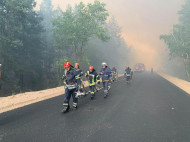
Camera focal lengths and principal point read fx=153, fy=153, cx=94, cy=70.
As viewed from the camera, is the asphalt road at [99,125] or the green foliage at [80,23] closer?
the asphalt road at [99,125]

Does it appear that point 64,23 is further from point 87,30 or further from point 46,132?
point 46,132

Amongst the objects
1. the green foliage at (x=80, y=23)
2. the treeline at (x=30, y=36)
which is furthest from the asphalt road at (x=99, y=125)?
the green foliage at (x=80, y=23)

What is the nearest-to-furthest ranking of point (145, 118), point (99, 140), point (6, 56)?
point (99, 140) → point (145, 118) → point (6, 56)

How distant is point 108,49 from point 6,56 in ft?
155

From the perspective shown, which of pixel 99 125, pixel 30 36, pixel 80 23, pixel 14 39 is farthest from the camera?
pixel 30 36

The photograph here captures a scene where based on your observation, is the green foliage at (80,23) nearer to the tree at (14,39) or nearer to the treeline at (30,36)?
the treeline at (30,36)

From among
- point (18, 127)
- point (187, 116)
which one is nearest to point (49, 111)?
point (18, 127)

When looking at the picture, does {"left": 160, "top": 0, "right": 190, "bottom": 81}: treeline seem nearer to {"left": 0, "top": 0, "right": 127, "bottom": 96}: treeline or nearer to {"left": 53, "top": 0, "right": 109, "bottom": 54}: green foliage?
{"left": 0, "top": 0, "right": 127, "bottom": 96}: treeline

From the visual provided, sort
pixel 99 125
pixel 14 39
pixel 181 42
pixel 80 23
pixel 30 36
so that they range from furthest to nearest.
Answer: pixel 181 42, pixel 30 36, pixel 80 23, pixel 14 39, pixel 99 125

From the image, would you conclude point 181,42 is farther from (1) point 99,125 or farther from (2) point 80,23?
(1) point 99,125

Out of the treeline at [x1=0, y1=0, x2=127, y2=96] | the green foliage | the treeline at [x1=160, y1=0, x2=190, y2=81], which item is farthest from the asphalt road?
the treeline at [x1=160, y1=0, x2=190, y2=81]

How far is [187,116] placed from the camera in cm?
576

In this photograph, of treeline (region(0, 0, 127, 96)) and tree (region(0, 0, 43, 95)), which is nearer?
tree (region(0, 0, 43, 95))

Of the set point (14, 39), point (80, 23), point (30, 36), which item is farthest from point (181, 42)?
point (14, 39)
